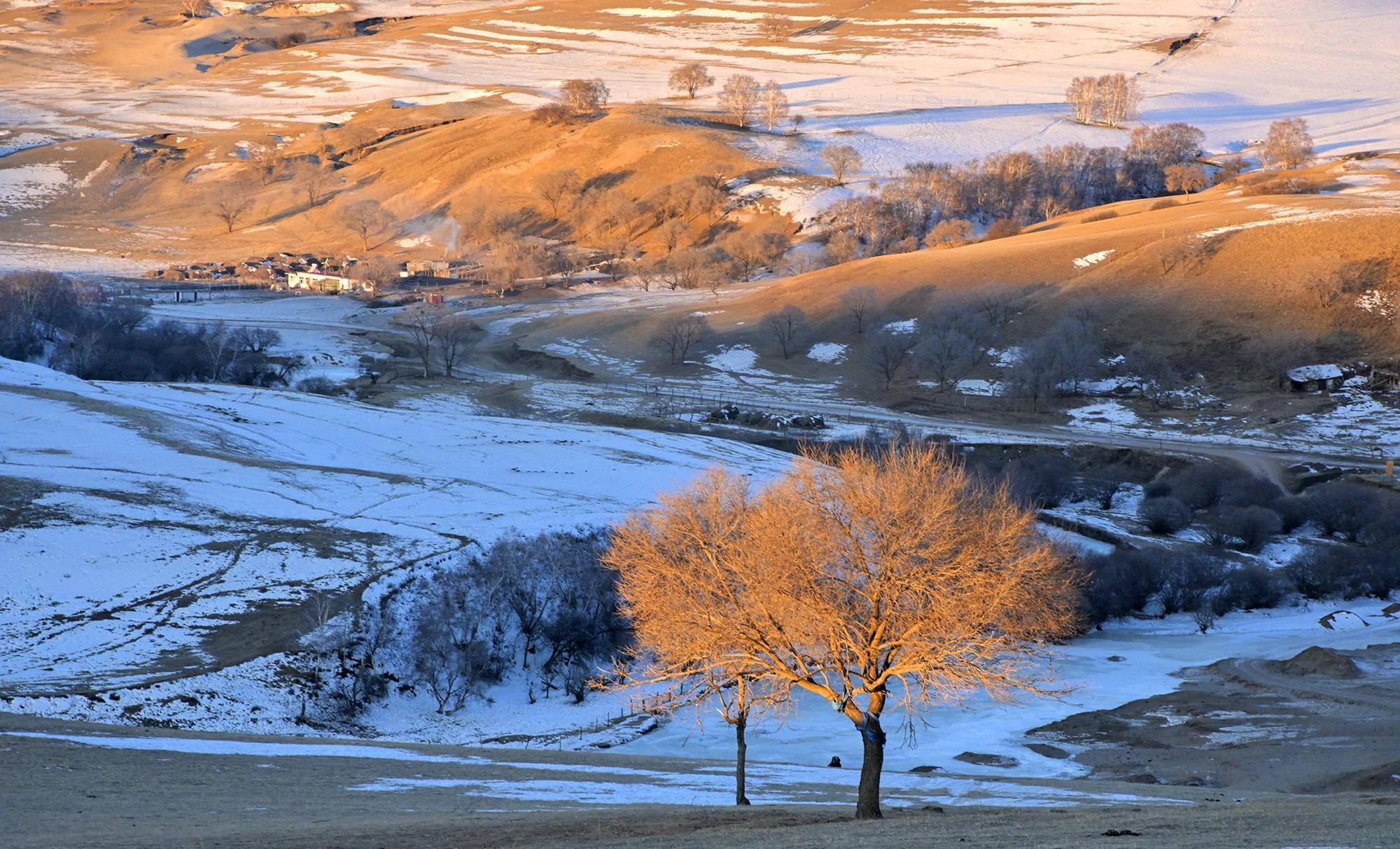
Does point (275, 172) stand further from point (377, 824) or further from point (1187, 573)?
point (377, 824)

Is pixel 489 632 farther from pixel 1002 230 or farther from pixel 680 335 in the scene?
pixel 1002 230

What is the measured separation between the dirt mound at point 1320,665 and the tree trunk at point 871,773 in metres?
26.1

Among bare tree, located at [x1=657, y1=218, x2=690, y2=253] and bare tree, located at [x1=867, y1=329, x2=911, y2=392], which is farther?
bare tree, located at [x1=657, y1=218, x2=690, y2=253]

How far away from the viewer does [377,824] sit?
16484 millimetres

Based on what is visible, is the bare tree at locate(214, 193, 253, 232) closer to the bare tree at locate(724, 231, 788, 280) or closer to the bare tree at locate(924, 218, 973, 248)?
the bare tree at locate(724, 231, 788, 280)

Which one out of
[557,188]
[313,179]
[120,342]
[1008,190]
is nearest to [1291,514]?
[120,342]

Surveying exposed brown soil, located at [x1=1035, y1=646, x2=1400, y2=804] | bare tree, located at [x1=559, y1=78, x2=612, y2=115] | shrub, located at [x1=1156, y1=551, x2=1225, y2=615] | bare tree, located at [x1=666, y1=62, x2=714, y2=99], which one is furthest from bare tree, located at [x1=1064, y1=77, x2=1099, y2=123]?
exposed brown soil, located at [x1=1035, y1=646, x2=1400, y2=804]

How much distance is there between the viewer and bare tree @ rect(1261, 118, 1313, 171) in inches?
5182

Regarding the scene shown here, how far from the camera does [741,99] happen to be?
170500mm

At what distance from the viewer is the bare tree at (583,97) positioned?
17600cm

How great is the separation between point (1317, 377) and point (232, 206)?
5457 inches

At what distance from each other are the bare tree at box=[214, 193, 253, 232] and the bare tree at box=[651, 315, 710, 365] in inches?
3378

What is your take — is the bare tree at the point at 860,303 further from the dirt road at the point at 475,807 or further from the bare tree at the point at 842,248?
the dirt road at the point at 475,807

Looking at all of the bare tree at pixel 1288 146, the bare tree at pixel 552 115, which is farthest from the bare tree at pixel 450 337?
the bare tree at pixel 1288 146
